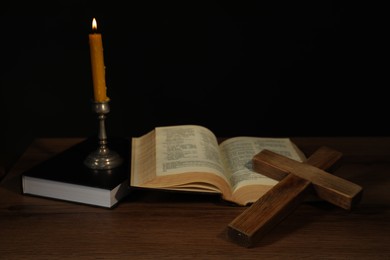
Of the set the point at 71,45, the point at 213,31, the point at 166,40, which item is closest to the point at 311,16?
the point at 213,31

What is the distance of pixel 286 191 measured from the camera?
3.76ft

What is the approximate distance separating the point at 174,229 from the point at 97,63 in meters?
0.39

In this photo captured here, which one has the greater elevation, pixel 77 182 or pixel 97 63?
pixel 97 63

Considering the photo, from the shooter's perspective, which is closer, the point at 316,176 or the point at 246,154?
the point at 316,176

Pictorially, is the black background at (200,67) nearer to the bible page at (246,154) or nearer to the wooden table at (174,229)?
the bible page at (246,154)

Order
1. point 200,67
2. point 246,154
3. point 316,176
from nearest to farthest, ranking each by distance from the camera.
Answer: point 316,176 < point 246,154 < point 200,67

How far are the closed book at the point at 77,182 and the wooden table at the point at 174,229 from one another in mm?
18

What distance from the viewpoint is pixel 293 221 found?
1.13 m

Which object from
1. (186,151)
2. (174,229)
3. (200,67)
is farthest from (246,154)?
(200,67)

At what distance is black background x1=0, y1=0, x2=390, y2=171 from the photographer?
81.4 inches

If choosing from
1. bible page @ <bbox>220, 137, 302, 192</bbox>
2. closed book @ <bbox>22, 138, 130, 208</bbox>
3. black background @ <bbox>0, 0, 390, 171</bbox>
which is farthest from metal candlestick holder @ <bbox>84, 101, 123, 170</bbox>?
black background @ <bbox>0, 0, 390, 171</bbox>

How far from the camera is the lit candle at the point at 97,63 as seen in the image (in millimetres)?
1168

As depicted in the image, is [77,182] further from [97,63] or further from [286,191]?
[286,191]

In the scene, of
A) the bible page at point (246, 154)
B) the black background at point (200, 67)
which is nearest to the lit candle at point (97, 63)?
the bible page at point (246, 154)
